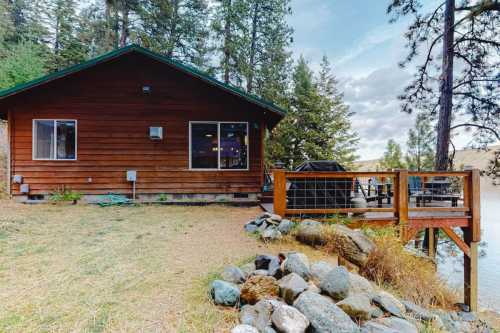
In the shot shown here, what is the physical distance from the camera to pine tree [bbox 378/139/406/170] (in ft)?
65.9

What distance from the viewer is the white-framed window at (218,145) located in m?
7.62

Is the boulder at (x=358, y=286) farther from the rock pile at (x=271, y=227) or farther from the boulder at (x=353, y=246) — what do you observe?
the rock pile at (x=271, y=227)

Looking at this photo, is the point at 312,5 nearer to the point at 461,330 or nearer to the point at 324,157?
the point at 324,157

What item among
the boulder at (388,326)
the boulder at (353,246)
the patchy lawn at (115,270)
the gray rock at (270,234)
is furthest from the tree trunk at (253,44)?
the boulder at (388,326)

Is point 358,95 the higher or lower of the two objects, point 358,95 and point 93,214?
the higher

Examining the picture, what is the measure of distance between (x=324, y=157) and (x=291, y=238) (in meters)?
12.7

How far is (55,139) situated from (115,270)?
20.9 ft

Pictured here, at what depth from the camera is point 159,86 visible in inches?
297

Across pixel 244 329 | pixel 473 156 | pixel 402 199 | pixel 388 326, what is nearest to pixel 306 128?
pixel 473 156

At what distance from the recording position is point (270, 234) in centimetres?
398

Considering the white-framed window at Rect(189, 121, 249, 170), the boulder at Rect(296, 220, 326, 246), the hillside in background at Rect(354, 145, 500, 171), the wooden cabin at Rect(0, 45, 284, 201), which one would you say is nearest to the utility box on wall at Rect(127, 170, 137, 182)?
the wooden cabin at Rect(0, 45, 284, 201)

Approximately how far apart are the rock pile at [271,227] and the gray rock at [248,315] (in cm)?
189

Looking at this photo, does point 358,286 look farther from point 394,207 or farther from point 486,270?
point 486,270

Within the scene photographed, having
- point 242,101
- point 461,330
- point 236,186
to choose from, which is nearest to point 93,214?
point 236,186
